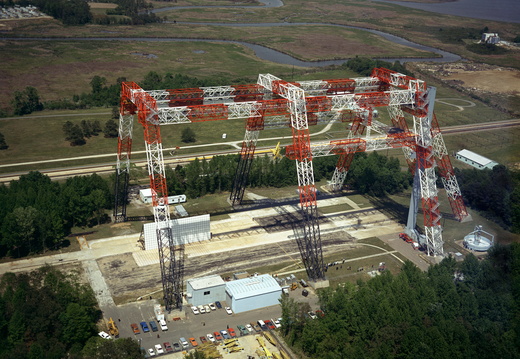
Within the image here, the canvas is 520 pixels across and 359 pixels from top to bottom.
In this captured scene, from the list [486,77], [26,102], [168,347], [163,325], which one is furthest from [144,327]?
[486,77]

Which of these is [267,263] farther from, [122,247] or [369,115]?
[369,115]

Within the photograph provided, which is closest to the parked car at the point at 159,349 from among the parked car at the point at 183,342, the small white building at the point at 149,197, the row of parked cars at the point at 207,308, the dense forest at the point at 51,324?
the parked car at the point at 183,342

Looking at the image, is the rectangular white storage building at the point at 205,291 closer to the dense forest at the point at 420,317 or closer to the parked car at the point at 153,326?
the parked car at the point at 153,326

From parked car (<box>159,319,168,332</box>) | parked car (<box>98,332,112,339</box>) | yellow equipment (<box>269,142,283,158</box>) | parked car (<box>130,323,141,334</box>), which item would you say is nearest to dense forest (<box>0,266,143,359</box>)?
parked car (<box>98,332,112,339</box>)

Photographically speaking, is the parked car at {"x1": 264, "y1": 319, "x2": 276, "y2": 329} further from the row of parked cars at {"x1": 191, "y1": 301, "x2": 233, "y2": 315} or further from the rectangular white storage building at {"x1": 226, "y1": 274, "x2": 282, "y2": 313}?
the row of parked cars at {"x1": 191, "y1": 301, "x2": 233, "y2": 315}

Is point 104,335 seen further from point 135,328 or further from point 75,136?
point 75,136

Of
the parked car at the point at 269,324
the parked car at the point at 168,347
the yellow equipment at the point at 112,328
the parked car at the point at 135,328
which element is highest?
the yellow equipment at the point at 112,328
